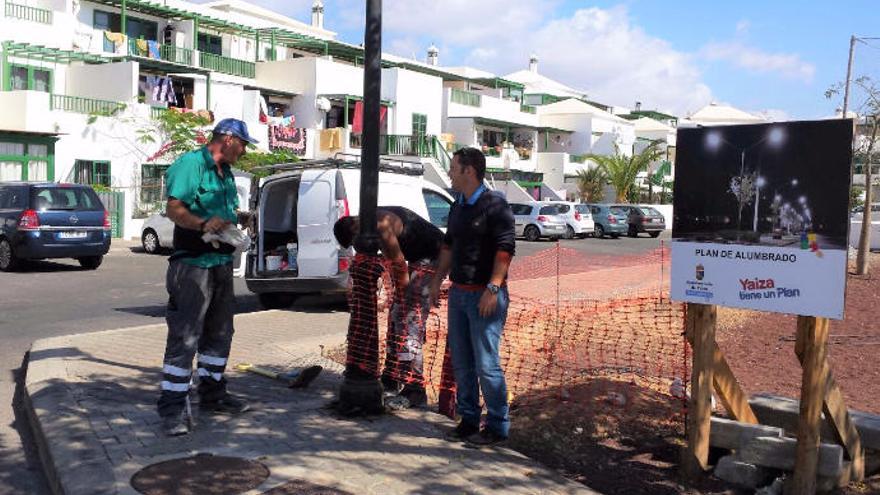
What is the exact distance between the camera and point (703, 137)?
4.66 metres

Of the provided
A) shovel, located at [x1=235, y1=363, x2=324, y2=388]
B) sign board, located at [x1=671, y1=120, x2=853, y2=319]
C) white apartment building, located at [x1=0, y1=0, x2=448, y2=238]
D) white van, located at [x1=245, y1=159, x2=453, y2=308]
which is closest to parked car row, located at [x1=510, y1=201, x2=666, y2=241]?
white apartment building, located at [x1=0, y1=0, x2=448, y2=238]

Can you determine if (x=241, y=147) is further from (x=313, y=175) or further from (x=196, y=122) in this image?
(x=196, y=122)

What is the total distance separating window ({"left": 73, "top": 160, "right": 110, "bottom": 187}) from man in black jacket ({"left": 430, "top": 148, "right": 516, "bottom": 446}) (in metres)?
23.9

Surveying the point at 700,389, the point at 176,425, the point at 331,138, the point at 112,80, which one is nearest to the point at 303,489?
the point at 176,425

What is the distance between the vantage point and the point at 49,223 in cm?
1540

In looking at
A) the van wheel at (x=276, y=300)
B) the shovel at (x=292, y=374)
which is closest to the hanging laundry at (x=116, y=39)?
the van wheel at (x=276, y=300)

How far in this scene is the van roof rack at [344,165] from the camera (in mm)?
10273

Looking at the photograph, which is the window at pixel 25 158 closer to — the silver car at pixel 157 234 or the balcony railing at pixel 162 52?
the silver car at pixel 157 234

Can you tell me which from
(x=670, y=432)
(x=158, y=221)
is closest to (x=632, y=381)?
(x=670, y=432)

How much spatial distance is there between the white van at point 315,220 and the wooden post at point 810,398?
6305 millimetres

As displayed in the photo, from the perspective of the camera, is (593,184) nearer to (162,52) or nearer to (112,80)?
(162,52)

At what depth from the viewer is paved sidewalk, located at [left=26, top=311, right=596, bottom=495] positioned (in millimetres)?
4383

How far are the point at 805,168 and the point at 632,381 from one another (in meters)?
2.77

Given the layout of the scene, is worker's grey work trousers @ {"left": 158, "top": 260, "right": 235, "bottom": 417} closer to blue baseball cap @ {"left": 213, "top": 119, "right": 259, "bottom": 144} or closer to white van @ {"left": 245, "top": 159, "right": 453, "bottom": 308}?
blue baseball cap @ {"left": 213, "top": 119, "right": 259, "bottom": 144}
